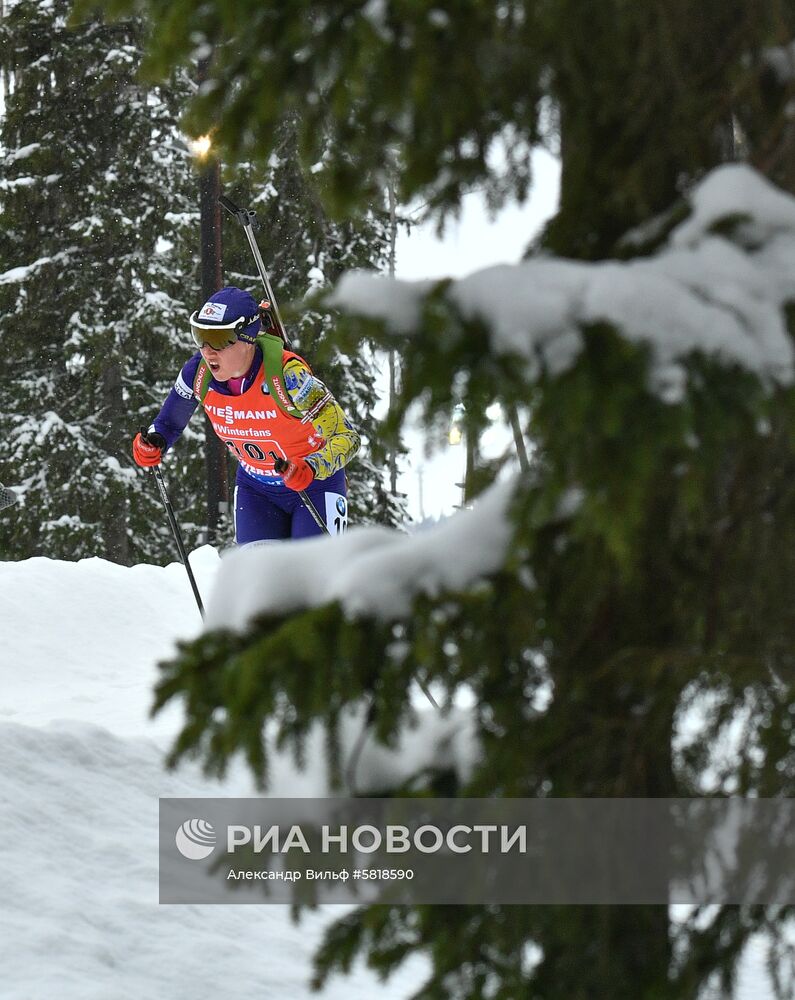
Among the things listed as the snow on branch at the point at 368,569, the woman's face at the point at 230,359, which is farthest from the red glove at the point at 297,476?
the snow on branch at the point at 368,569

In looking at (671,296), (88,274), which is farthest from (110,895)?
(88,274)

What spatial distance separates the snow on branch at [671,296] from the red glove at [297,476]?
14.6 ft

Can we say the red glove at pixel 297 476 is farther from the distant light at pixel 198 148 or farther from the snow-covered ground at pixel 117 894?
the distant light at pixel 198 148

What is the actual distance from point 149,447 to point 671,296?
5798mm

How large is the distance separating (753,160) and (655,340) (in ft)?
2.06

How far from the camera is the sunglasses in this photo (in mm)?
6117

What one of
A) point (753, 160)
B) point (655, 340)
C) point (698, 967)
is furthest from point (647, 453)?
point (698, 967)

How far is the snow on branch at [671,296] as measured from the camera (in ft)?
5.74

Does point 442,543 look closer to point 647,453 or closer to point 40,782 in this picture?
point 647,453

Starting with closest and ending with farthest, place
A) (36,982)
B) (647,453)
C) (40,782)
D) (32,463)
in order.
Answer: (647,453) → (36,982) → (40,782) → (32,463)

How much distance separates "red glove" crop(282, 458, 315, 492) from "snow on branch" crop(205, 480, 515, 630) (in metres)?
4.10

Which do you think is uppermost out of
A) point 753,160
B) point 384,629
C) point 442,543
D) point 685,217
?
point 753,160

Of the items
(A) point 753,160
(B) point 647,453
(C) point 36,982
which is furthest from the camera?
(C) point 36,982

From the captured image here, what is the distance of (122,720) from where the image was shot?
6984 millimetres
